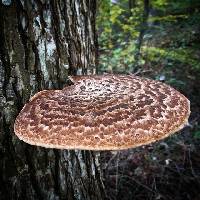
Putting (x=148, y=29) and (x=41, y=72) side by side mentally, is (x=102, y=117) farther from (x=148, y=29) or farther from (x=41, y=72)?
(x=148, y=29)

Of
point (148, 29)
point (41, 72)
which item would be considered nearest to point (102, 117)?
point (41, 72)

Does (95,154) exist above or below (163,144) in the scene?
above

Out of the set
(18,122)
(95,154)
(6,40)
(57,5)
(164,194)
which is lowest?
(164,194)

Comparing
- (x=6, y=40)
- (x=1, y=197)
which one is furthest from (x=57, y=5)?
(x=1, y=197)

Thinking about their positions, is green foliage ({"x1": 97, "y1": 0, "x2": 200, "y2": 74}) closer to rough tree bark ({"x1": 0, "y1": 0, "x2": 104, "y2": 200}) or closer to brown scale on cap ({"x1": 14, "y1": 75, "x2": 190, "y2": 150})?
rough tree bark ({"x1": 0, "y1": 0, "x2": 104, "y2": 200})

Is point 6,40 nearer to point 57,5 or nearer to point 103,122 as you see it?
point 57,5

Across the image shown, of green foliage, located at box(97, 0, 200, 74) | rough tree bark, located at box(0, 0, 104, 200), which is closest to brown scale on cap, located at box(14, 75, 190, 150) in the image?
rough tree bark, located at box(0, 0, 104, 200)

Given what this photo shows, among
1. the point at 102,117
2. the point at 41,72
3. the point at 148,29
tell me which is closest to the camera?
the point at 102,117

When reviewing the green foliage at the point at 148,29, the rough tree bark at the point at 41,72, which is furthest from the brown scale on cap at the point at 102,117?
the green foliage at the point at 148,29
